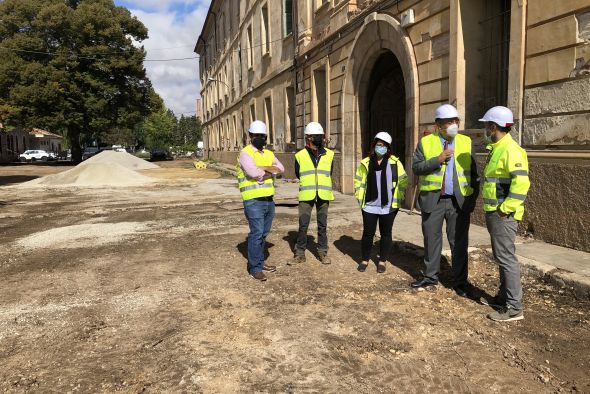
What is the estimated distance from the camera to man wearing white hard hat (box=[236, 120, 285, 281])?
4.97 metres

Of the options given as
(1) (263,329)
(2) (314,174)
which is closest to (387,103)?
(2) (314,174)

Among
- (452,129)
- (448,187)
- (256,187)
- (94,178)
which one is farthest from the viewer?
(94,178)

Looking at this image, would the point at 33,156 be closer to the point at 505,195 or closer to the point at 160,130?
the point at 160,130

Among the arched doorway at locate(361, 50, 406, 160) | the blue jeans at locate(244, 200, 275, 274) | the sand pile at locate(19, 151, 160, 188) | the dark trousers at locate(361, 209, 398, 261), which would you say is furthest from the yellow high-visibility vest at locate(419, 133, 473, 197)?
the sand pile at locate(19, 151, 160, 188)

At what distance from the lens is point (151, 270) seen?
17.9 feet

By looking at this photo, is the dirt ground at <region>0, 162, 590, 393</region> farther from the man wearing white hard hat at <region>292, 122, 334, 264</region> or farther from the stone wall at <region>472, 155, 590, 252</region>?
the stone wall at <region>472, 155, 590, 252</region>

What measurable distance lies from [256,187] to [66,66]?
37.1 meters

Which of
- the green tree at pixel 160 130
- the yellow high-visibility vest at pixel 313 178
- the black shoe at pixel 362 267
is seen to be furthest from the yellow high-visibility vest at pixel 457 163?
the green tree at pixel 160 130

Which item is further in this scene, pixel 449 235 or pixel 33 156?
pixel 33 156

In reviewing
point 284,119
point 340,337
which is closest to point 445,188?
point 340,337

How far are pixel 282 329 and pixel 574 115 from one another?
187 inches

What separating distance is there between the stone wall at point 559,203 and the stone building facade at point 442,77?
0.04ft

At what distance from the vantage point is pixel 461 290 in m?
4.44

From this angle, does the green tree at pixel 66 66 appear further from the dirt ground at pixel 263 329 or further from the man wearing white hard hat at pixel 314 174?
the man wearing white hard hat at pixel 314 174
